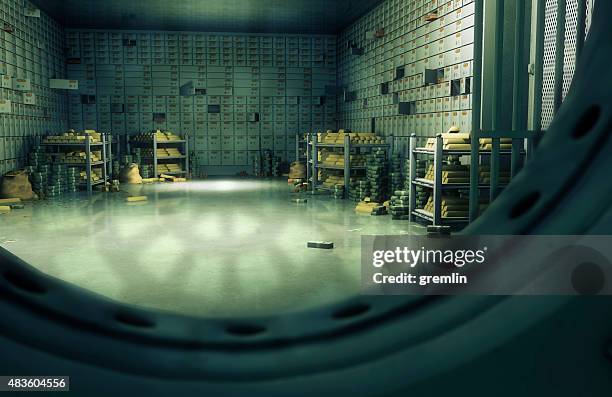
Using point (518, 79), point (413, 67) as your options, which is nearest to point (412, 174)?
point (413, 67)

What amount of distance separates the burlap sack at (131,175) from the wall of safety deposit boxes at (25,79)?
2191 mm

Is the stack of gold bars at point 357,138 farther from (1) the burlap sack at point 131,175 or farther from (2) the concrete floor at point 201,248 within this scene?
(1) the burlap sack at point 131,175

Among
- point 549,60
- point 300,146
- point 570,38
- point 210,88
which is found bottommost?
point 300,146

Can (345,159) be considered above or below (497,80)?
below

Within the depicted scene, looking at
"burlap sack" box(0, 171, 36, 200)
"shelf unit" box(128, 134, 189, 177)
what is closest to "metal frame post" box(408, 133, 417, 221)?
"burlap sack" box(0, 171, 36, 200)

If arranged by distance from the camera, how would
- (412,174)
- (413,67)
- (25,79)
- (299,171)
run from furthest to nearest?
(299,171) → (25,79) → (413,67) → (412,174)

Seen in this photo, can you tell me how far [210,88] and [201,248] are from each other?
12.1m

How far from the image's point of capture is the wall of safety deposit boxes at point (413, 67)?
30.2 ft

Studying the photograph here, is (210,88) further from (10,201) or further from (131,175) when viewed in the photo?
(10,201)

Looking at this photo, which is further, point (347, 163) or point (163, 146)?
point (163, 146)

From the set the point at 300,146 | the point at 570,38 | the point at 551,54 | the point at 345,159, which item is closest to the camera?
the point at 570,38

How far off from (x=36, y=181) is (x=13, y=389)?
39.0ft

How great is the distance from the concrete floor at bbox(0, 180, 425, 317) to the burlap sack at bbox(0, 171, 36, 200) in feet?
2.38

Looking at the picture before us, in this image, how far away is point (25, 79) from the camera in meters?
12.7
